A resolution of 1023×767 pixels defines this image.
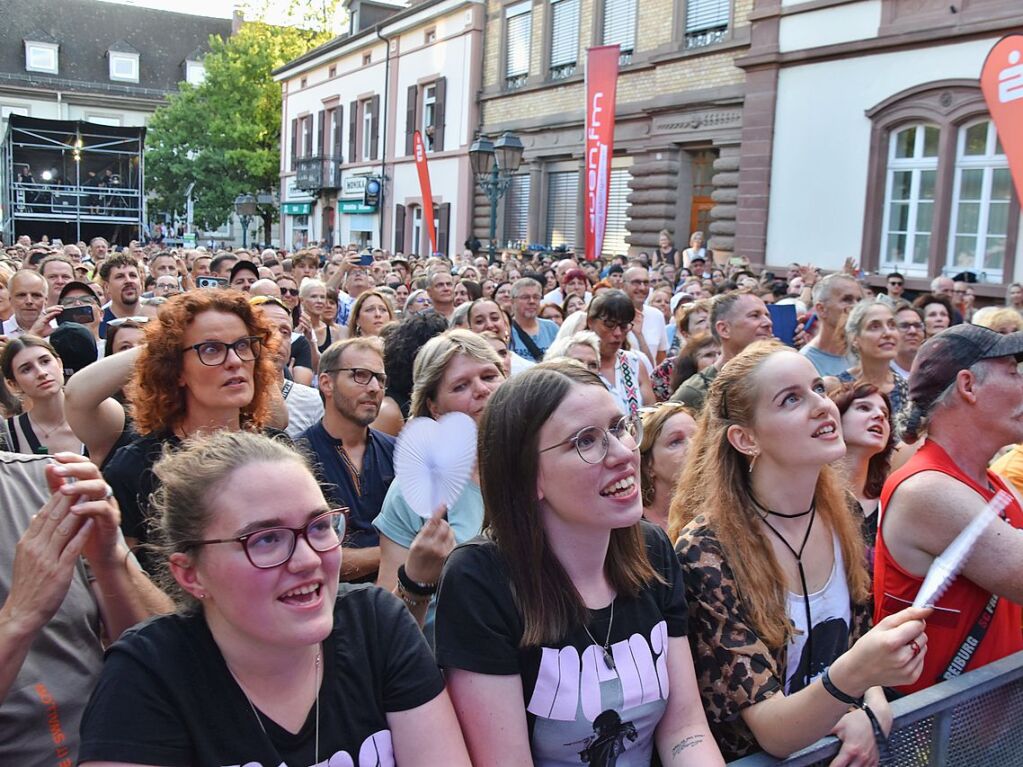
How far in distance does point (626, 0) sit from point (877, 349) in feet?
59.1

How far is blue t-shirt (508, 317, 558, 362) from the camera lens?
25.2 feet

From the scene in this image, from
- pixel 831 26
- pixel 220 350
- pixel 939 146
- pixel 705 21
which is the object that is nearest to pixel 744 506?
pixel 220 350

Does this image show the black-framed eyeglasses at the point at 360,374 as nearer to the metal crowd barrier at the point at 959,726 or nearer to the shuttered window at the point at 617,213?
the metal crowd barrier at the point at 959,726

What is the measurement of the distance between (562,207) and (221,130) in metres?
25.8

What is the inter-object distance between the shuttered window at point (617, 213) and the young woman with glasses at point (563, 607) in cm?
1985

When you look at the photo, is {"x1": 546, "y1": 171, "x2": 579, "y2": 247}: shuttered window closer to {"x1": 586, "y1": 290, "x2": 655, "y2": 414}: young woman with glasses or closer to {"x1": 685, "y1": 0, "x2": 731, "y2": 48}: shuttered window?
{"x1": 685, "y1": 0, "x2": 731, "y2": 48}: shuttered window

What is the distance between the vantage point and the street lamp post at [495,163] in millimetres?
14547

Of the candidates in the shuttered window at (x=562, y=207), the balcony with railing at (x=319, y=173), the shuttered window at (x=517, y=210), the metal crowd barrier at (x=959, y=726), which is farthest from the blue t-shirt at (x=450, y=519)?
the balcony with railing at (x=319, y=173)

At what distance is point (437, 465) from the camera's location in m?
2.33

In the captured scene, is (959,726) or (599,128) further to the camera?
(599,128)

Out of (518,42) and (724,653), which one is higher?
(518,42)

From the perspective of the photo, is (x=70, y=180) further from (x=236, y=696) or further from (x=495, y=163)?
(x=236, y=696)

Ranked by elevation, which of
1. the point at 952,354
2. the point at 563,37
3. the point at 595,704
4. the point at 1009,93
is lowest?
the point at 595,704

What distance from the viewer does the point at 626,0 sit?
21391 millimetres
